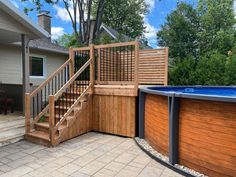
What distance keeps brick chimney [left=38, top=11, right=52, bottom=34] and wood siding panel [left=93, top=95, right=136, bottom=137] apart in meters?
10.7

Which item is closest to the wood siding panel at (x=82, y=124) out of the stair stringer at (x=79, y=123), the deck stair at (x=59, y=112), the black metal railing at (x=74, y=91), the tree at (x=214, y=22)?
the stair stringer at (x=79, y=123)

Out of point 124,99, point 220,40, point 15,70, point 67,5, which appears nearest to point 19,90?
point 15,70

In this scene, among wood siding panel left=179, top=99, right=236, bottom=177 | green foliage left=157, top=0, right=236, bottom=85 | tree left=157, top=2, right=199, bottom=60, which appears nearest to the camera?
wood siding panel left=179, top=99, right=236, bottom=177

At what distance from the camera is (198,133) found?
324 cm

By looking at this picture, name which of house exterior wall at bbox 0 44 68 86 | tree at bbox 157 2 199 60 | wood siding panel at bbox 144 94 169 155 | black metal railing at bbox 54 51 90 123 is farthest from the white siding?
tree at bbox 157 2 199 60

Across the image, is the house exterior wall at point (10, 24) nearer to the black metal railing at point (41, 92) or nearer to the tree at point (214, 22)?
the black metal railing at point (41, 92)

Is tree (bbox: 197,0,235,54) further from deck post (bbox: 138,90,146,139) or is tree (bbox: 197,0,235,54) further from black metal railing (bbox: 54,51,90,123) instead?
deck post (bbox: 138,90,146,139)

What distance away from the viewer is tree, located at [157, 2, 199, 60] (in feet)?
71.2

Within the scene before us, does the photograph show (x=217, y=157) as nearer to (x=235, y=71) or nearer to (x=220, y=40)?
(x=235, y=71)

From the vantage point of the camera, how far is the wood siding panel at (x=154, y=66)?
7.57 metres

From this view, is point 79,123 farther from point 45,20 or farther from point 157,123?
point 45,20

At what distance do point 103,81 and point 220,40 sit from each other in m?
16.8

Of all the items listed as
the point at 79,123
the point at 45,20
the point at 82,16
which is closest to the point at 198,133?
the point at 79,123

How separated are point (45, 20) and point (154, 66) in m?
10.3
